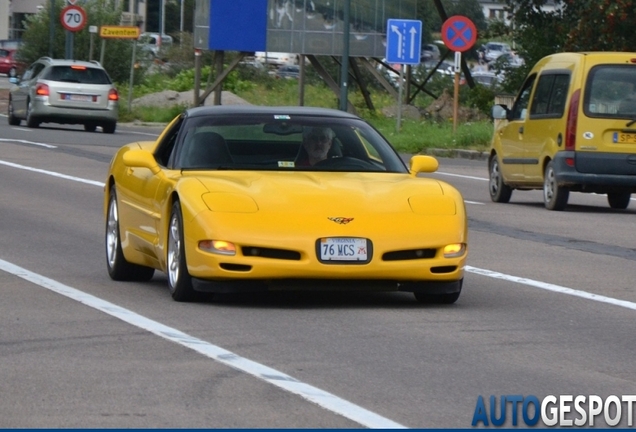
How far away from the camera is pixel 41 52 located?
60781 millimetres

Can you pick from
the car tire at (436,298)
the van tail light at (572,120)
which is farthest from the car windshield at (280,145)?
the van tail light at (572,120)

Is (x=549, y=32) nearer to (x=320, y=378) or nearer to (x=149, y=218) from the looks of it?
(x=149, y=218)

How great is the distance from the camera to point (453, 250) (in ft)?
33.9

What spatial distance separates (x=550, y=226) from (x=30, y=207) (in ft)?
18.9

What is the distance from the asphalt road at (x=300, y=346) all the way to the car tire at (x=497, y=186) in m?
7.05

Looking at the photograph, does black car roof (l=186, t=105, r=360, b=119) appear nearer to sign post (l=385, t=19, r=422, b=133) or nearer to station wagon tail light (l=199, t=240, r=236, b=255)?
station wagon tail light (l=199, t=240, r=236, b=255)

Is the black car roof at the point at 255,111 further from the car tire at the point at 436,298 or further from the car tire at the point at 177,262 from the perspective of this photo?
the car tire at the point at 436,298

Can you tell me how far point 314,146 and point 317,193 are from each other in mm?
1018

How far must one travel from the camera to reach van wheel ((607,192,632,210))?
21.7 meters

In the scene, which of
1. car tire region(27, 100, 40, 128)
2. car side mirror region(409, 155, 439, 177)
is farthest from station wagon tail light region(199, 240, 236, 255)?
car tire region(27, 100, 40, 128)

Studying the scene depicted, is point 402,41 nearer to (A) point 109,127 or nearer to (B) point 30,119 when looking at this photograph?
(A) point 109,127

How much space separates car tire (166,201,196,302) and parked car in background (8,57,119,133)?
1092 inches

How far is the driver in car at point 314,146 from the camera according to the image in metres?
11.3

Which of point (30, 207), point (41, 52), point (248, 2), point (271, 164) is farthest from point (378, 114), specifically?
point (271, 164)
